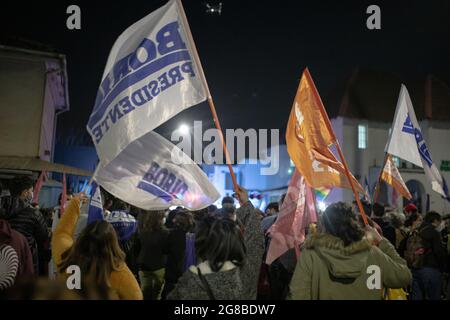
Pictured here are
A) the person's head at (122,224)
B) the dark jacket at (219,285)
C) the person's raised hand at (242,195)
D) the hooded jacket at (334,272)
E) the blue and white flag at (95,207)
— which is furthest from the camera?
the person's head at (122,224)

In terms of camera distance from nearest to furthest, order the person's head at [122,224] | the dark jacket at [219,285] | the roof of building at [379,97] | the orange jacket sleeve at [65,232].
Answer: the dark jacket at [219,285]
the orange jacket sleeve at [65,232]
the person's head at [122,224]
the roof of building at [379,97]

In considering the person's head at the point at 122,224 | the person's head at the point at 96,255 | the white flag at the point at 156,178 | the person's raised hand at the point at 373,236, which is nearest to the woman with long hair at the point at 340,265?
the person's raised hand at the point at 373,236

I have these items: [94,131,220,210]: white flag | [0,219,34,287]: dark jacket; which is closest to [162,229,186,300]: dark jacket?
[94,131,220,210]: white flag

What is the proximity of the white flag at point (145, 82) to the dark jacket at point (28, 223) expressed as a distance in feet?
5.05

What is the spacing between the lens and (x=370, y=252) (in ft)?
11.5

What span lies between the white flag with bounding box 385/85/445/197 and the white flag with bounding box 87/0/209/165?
4.29 metres

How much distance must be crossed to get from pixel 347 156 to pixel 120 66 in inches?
1348

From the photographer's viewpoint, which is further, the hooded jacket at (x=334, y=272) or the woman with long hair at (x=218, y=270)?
the hooded jacket at (x=334, y=272)

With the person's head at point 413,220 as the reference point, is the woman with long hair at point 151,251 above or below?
below

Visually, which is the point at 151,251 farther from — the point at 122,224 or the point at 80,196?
the point at 80,196

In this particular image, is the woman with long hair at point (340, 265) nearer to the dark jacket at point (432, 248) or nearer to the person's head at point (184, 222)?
the person's head at point (184, 222)

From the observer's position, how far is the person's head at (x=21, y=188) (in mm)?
5324

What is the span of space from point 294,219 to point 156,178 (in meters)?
2.16
